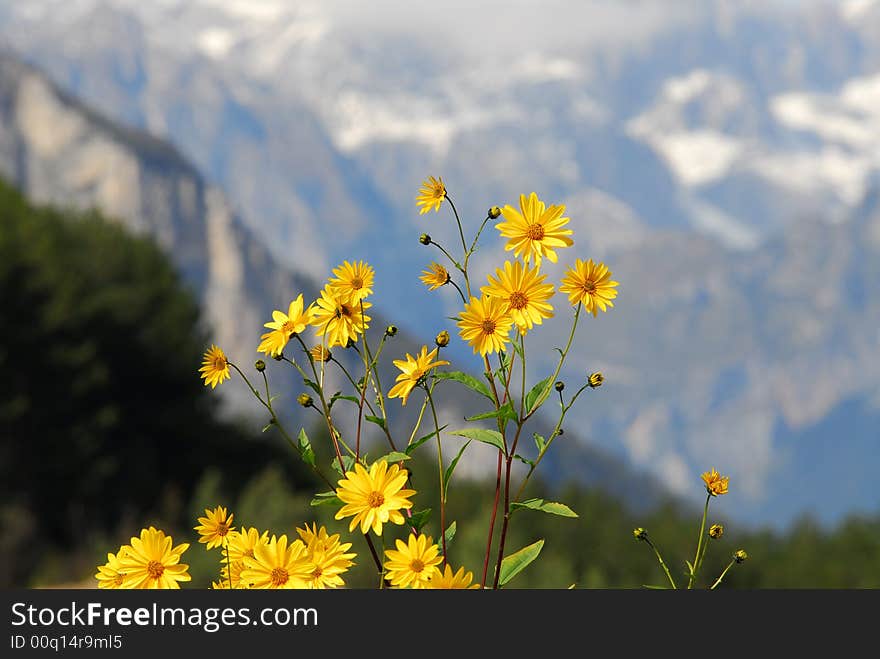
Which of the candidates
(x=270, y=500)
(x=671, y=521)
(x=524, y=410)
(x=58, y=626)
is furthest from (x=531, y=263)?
(x=671, y=521)

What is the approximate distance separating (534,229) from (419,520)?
0.79m

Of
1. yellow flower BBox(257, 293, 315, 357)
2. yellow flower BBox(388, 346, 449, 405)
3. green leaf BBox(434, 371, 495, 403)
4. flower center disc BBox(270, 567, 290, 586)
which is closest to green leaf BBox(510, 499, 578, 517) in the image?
green leaf BBox(434, 371, 495, 403)

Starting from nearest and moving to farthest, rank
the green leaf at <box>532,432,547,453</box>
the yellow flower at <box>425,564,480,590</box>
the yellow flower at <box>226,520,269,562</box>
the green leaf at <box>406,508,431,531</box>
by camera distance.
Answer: the yellow flower at <box>425,564,480,590</box> < the yellow flower at <box>226,520,269,562</box> < the green leaf at <box>406,508,431,531</box> < the green leaf at <box>532,432,547,453</box>

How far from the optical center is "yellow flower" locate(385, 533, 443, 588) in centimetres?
216

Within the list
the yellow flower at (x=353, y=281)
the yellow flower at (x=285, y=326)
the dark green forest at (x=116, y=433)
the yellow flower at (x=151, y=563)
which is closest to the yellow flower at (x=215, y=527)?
the yellow flower at (x=151, y=563)

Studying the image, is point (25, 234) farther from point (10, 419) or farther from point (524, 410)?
point (524, 410)

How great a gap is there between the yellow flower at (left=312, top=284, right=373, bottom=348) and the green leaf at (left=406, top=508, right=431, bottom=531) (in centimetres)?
50

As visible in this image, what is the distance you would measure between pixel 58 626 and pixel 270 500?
82.9ft

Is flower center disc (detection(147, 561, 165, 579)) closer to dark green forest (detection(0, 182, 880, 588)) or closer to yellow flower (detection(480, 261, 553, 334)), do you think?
yellow flower (detection(480, 261, 553, 334))

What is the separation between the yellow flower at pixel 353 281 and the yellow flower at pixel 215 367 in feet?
1.16

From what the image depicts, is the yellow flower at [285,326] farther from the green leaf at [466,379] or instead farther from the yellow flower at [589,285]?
the yellow flower at [589,285]

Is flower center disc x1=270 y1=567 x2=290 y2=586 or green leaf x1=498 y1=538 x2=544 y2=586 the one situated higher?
green leaf x1=498 y1=538 x2=544 y2=586

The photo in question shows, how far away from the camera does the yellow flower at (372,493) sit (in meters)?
2.16

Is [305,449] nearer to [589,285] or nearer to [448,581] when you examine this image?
[448,581]
